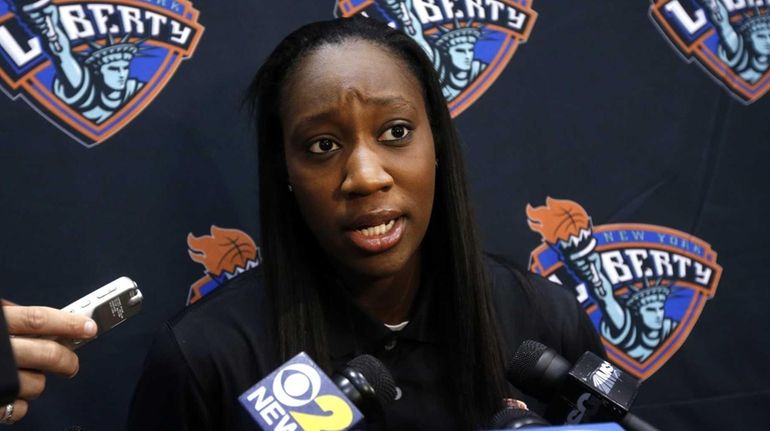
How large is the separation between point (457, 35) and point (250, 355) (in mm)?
611

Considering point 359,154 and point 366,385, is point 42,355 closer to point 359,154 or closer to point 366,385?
point 366,385

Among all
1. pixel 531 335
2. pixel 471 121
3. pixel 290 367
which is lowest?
pixel 531 335

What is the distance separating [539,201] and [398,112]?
1.44ft

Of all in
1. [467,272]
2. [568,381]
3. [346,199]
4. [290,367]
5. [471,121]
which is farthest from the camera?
[471,121]

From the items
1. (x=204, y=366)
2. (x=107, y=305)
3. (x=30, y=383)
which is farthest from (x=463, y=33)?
(x=30, y=383)

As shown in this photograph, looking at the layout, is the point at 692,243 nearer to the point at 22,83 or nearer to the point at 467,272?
the point at 467,272

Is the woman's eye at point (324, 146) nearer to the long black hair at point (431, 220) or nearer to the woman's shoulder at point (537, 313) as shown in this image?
the long black hair at point (431, 220)

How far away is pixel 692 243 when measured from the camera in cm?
148

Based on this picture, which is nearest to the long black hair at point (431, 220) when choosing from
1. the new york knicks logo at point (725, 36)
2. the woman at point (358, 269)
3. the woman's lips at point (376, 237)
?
the woman at point (358, 269)

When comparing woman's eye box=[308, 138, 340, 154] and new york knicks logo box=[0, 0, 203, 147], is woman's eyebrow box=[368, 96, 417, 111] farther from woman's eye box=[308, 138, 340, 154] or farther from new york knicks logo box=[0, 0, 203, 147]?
new york knicks logo box=[0, 0, 203, 147]

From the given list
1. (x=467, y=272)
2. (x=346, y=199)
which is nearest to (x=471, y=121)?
(x=467, y=272)

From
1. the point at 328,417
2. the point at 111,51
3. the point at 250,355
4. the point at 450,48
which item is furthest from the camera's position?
the point at 450,48

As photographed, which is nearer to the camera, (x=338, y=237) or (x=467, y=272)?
(x=338, y=237)

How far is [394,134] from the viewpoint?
3.59 feet
